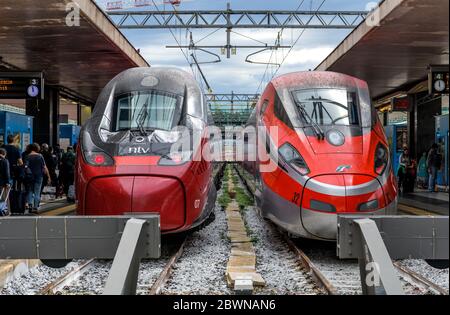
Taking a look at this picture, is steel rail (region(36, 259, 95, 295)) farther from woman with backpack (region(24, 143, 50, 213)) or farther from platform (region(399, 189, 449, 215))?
platform (region(399, 189, 449, 215))

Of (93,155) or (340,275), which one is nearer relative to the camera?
(340,275)

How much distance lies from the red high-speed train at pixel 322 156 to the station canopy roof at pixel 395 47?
62.8 inches

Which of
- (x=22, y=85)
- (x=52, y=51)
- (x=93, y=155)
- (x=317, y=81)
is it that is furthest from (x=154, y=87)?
(x=52, y=51)

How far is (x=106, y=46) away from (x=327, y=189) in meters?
9.03

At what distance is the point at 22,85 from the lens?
46.9 ft

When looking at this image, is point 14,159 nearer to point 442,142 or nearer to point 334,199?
point 334,199

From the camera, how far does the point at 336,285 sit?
632 cm

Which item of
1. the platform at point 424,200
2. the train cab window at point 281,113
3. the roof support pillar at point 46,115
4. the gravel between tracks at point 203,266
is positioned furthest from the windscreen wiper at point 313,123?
the roof support pillar at point 46,115

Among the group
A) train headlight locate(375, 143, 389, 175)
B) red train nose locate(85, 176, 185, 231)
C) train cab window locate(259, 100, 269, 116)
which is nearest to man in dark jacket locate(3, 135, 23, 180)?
red train nose locate(85, 176, 185, 231)

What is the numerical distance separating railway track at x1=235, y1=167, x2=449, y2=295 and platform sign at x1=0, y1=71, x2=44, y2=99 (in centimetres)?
826

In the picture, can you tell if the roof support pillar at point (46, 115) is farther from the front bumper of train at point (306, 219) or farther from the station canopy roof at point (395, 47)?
the front bumper of train at point (306, 219)

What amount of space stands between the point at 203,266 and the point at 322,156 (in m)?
2.07

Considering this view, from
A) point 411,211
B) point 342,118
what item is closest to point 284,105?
point 342,118

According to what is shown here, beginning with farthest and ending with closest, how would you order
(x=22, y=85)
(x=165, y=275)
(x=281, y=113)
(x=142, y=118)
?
(x=22, y=85)
(x=281, y=113)
(x=142, y=118)
(x=165, y=275)
